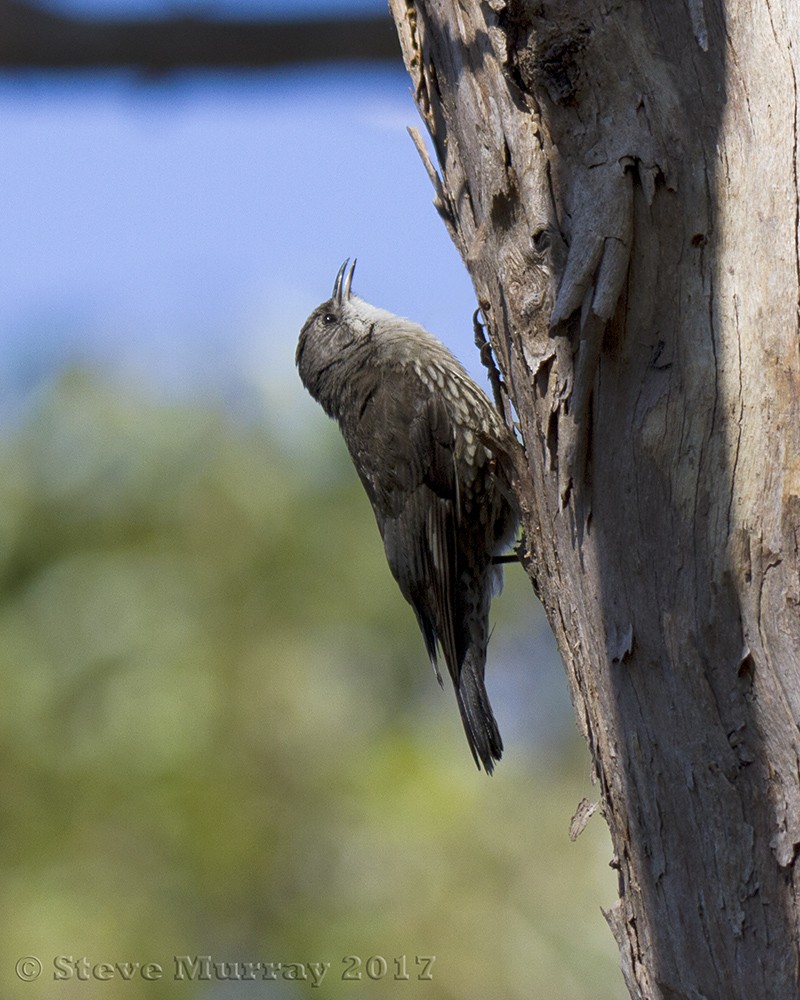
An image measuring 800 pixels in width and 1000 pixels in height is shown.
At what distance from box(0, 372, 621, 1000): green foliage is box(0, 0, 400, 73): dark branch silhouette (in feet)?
14.7

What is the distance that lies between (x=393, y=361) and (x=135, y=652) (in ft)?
12.7

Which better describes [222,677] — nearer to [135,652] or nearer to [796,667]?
[135,652]

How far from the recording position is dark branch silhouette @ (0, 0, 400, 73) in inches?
140

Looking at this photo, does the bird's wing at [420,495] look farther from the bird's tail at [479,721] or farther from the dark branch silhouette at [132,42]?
the dark branch silhouette at [132,42]

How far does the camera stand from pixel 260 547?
8273 mm

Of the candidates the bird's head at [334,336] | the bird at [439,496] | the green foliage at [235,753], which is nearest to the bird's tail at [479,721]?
the bird at [439,496]

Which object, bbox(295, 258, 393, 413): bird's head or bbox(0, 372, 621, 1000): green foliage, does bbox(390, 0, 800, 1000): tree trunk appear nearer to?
bbox(295, 258, 393, 413): bird's head

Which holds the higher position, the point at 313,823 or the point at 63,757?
the point at 63,757

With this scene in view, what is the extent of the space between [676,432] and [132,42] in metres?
2.36

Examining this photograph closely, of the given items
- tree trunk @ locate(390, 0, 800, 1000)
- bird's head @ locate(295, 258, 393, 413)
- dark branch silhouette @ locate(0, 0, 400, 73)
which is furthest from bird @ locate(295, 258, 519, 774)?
tree trunk @ locate(390, 0, 800, 1000)

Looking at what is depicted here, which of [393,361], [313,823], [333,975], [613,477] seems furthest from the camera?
[313,823]

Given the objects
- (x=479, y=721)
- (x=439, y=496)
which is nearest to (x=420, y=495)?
(x=439, y=496)

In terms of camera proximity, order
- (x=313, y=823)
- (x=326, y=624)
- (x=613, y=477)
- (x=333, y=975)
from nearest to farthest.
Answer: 1. (x=613, y=477)
2. (x=333, y=975)
3. (x=313, y=823)
4. (x=326, y=624)

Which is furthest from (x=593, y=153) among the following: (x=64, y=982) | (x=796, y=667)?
(x=64, y=982)
